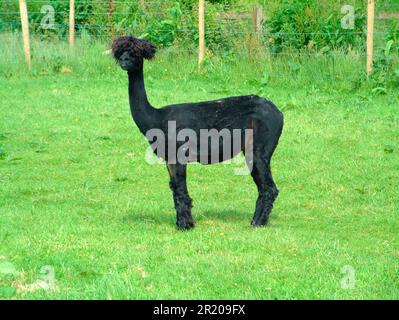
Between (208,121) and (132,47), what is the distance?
1182 mm

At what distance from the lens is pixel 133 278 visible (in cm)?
833

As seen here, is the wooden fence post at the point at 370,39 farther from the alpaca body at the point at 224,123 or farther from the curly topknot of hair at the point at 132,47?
the curly topknot of hair at the point at 132,47

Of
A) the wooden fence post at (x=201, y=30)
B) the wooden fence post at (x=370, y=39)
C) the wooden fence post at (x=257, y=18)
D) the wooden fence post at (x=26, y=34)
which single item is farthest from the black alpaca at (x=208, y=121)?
the wooden fence post at (x=26, y=34)

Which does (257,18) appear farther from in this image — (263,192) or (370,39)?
(263,192)

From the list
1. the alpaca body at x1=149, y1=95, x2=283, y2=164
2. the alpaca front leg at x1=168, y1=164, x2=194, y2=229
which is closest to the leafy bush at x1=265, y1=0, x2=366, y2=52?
the alpaca body at x1=149, y1=95, x2=283, y2=164

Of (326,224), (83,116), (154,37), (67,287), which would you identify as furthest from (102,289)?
(154,37)

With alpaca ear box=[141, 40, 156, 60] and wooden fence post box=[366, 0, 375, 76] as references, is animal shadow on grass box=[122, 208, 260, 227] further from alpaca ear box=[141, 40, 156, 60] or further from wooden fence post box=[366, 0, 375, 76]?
wooden fence post box=[366, 0, 375, 76]

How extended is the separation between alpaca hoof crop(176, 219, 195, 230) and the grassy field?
9 centimetres

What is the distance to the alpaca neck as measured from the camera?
35.4 ft

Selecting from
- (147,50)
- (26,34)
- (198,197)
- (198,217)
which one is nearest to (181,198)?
(198,217)

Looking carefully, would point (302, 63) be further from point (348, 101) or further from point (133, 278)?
point (133, 278)

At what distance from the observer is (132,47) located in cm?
1062

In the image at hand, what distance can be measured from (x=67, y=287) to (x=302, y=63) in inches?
535

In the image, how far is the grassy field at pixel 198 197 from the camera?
837 cm
